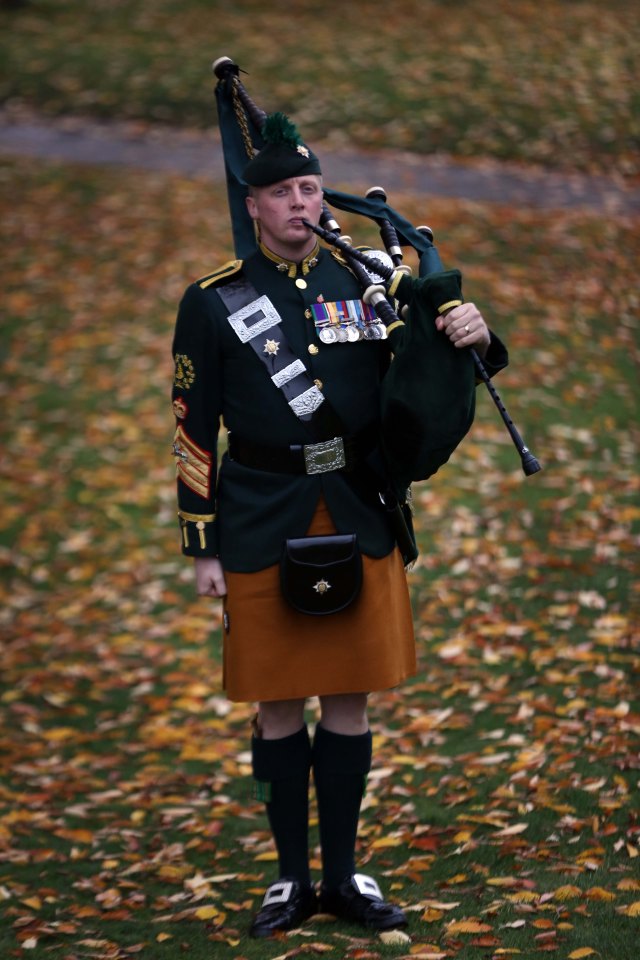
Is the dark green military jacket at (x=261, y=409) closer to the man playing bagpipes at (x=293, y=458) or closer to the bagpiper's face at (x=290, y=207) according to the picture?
the man playing bagpipes at (x=293, y=458)

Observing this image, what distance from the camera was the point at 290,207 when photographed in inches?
142

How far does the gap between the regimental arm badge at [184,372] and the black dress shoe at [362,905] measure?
5.21 ft

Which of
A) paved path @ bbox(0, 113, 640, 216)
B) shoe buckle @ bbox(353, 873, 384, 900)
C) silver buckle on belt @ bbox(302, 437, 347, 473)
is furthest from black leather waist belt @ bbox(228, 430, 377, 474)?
paved path @ bbox(0, 113, 640, 216)

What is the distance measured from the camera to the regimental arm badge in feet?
12.1

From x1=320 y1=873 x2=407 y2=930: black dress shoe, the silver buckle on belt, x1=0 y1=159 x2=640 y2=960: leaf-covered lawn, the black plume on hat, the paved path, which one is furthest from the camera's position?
the paved path

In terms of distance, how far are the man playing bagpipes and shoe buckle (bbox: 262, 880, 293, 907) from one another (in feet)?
0.86

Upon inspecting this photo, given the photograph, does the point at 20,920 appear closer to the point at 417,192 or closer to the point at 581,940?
the point at 581,940

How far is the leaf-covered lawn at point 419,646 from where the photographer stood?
421 centimetres

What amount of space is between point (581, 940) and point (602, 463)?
4.67 meters

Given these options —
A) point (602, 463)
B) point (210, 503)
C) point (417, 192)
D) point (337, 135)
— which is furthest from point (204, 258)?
point (210, 503)

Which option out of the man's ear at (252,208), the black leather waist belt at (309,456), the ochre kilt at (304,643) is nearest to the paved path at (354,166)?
the man's ear at (252,208)

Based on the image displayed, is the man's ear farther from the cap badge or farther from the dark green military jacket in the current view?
the cap badge

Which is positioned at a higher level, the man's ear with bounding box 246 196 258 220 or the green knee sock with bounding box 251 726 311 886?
the man's ear with bounding box 246 196 258 220

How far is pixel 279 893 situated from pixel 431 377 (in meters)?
1.68
